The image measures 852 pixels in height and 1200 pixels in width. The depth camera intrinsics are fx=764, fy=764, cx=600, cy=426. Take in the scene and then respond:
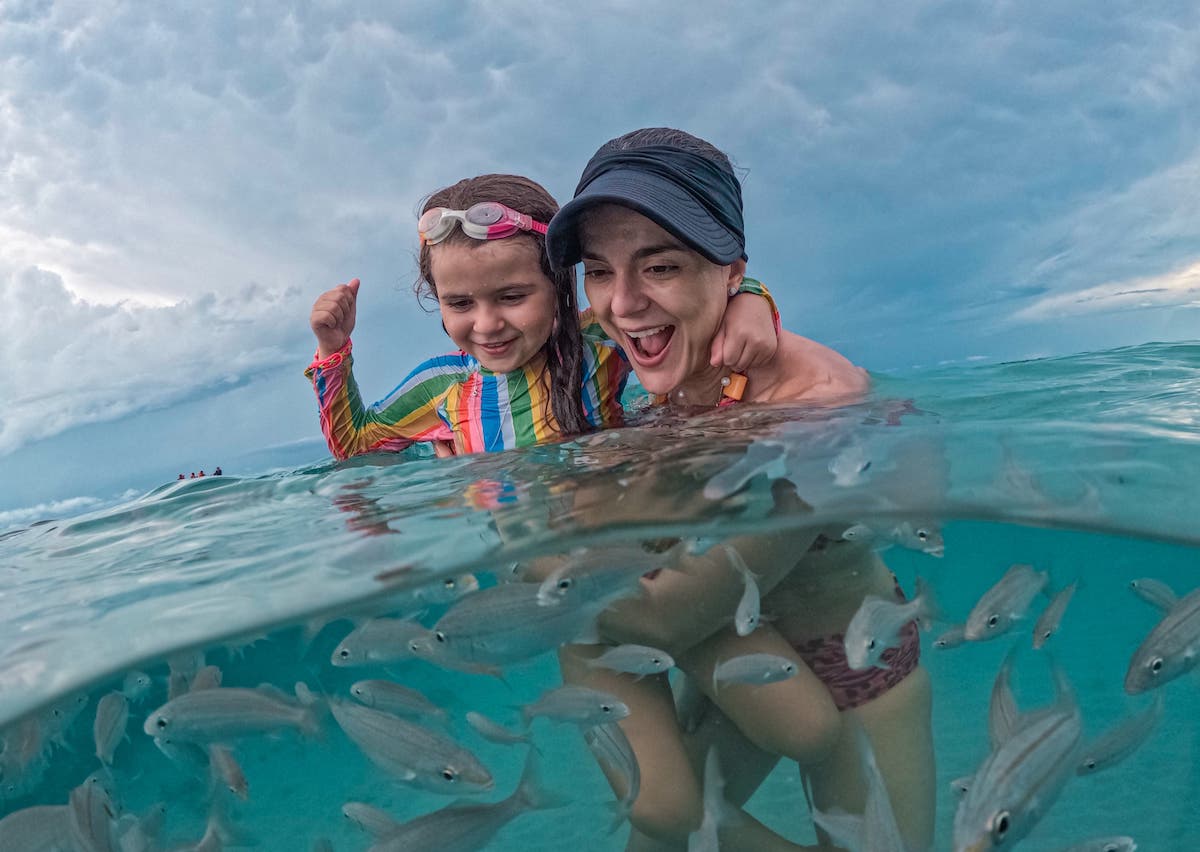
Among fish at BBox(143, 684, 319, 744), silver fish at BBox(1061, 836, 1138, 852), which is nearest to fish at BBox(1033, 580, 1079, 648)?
Answer: silver fish at BBox(1061, 836, 1138, 852)

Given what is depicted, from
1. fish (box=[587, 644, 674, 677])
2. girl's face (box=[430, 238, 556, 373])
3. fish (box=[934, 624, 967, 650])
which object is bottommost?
fish (box=[934, 624, 967, 650])

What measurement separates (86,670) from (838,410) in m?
5.21

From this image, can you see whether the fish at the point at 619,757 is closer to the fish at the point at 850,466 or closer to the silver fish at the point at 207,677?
the fish at the point at 850,466

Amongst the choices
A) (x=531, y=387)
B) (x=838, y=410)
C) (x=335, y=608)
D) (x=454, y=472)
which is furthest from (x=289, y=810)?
(x=838, y=410)

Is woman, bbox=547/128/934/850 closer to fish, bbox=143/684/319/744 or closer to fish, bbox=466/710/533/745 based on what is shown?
fish, bbox=466/710/533/745

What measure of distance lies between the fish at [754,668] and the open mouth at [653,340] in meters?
1.65

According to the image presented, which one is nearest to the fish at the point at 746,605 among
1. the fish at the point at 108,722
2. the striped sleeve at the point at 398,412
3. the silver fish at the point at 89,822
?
the striped sleeve at the point at 398,412

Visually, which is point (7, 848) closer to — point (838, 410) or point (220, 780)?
point (220, 780)

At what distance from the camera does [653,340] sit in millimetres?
4141

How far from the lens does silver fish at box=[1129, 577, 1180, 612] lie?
418 centimetres

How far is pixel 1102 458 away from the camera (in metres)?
4.47

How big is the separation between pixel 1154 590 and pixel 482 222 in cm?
444

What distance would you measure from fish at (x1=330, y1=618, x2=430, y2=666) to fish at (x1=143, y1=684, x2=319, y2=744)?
0.42 metres

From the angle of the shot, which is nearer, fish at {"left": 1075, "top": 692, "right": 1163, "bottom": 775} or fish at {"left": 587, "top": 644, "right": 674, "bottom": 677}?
fish at {"left": 587, "top": 644, "right": 674, "bottom": 677}
